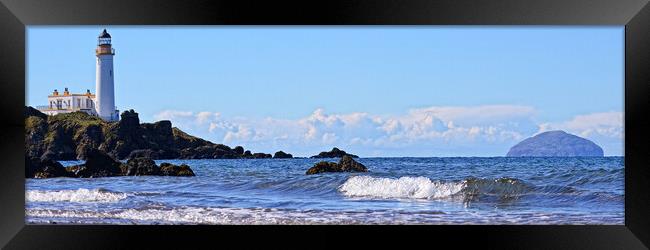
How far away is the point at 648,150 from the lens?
4730mm

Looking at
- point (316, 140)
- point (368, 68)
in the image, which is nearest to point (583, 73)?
point (368, 68)

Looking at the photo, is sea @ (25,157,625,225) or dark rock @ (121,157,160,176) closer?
sea @ (25,157,625,225)

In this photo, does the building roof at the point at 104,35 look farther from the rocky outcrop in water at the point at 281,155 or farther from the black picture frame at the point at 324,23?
the black picture frame at the point at 324,23

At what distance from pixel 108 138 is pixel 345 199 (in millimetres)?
12443

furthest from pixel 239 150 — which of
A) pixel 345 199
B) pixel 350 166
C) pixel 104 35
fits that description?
pixel 345 199

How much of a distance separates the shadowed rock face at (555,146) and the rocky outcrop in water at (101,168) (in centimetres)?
871

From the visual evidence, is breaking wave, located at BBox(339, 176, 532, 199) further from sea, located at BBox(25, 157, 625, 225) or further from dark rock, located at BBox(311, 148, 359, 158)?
dark rock, located at BBox(311, 148, 359, 158)

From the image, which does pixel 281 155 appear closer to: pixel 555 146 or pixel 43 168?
pixel 43 168

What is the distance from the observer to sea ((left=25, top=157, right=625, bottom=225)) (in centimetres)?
910

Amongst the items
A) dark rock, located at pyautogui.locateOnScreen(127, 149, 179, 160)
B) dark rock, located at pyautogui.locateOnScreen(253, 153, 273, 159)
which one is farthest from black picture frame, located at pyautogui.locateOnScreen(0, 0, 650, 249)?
dark rock, located at pyautogui.locateOnScreen(127, 149, 179, 160)

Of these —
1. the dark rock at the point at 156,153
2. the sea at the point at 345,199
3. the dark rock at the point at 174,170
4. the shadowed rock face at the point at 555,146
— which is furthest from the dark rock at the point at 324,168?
the dark rock at the point at 156,153

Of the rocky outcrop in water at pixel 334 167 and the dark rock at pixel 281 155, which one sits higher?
the dark rock at pixel 281 155

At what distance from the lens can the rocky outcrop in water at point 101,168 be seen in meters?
16.9

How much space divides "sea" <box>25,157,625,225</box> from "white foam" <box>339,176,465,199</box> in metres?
0.02
